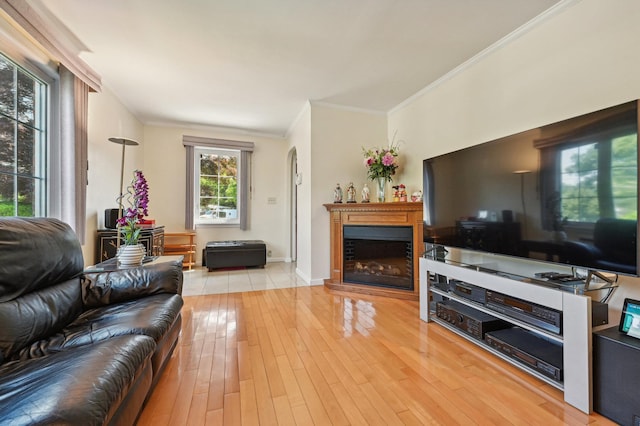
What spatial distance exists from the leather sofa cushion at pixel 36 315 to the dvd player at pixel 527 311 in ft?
8.43

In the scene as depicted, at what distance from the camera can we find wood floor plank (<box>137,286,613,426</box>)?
1.28 metres

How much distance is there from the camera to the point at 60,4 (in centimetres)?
190

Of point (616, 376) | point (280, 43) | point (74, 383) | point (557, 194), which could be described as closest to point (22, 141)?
point (280, 43)

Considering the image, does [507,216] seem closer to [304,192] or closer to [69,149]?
[304,192]

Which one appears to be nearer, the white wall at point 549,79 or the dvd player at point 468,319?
the white wall at point 549,79

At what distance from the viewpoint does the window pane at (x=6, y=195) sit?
1969 millimetres

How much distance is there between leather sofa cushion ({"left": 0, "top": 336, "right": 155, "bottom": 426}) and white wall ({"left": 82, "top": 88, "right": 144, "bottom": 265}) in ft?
7.51

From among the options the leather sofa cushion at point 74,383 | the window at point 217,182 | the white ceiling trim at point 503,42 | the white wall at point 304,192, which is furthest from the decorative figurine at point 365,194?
the leather sofa cushion at point 74,383

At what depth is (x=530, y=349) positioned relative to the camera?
5.36 feet

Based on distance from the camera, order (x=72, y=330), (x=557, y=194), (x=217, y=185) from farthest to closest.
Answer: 1. (x=217, y=185)
2. (x=557, y=194)
3. (x=72, y=330)

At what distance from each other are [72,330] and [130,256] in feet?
2.72

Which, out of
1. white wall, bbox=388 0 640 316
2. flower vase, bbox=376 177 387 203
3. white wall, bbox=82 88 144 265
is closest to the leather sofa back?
white wall, bbox=82 88 144 265

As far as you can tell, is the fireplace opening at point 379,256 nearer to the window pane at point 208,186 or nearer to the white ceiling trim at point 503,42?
the white ceiling trim at point 503,42

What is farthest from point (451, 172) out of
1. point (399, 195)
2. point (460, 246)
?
point (399, 195)
